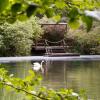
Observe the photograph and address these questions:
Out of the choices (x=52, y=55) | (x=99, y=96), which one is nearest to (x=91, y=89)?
(x=99, y=96)

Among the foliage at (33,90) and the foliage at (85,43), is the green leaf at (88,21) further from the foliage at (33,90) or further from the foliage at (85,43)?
the foliage at (85,43)

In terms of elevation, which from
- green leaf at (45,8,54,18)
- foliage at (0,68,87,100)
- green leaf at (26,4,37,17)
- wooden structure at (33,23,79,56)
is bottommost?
wooden structure at (33,23,79,56)

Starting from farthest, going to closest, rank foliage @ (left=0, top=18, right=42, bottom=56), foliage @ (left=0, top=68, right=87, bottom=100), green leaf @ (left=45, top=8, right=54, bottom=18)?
foliage @ (left=0, top=18, right=42, bottom=56), foliage @ (left=0, top=68, right=87, bottom=100), green leaf @ (left=45, top=8, right=54, bottom=18)

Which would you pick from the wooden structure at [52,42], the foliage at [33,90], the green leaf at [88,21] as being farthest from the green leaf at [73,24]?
the wooden structure at [52,42]

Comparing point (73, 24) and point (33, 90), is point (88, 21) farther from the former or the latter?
point (33, 90)

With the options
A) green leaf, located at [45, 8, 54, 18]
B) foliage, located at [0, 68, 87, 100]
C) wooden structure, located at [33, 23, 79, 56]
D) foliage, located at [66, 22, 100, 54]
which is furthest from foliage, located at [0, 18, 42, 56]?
green leaf, located at [45, 8, 54, 18]

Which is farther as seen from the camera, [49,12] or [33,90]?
[33,90]

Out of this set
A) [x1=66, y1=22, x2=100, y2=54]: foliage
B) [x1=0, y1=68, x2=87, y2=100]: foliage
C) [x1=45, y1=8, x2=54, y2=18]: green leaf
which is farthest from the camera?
[x1=66, y1=22, x2=100, y2=54]: foliage

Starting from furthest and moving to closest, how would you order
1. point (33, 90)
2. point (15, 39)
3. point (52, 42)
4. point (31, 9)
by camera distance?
point (52, 42)
point (15, 39)
point (33, 90)
point (31, 9)

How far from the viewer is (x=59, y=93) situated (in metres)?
1.60

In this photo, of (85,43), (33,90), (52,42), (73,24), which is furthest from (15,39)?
(73,24)

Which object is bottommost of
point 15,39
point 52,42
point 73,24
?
point 52,42

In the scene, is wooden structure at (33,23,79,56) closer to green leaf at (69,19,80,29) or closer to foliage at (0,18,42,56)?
foliage at (0,18,42,56)

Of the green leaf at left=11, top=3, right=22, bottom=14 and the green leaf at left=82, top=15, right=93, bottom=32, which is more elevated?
the green leaf at left=11, top=3, right=22, bottom=14
